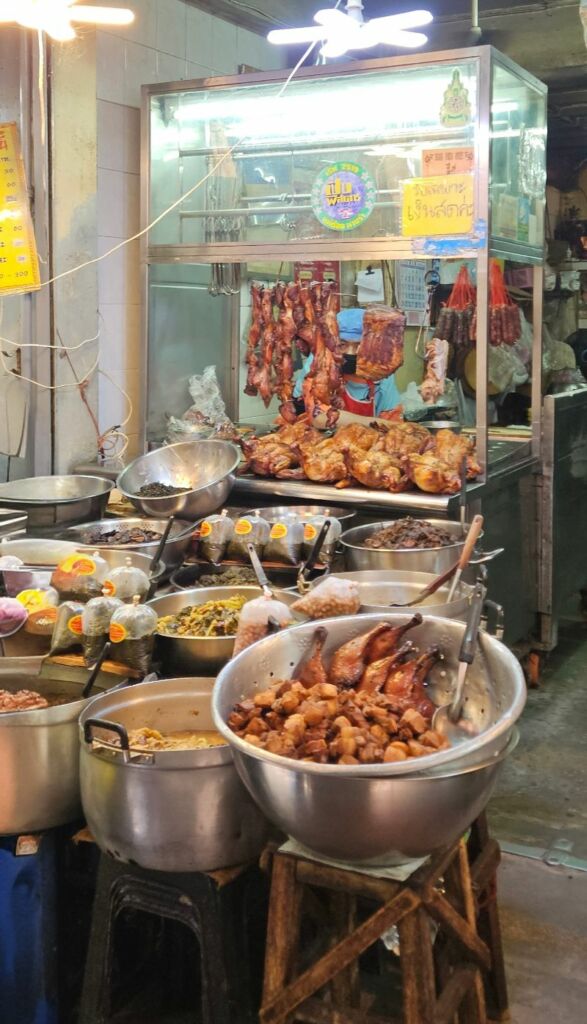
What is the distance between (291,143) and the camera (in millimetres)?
5258

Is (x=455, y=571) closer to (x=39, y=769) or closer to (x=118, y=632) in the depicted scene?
(x=118, y=632)

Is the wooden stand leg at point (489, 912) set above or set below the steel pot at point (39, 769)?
below

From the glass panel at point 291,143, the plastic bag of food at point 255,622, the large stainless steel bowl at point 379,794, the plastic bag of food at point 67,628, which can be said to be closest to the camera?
the large stainless steel bowl at point 379,794

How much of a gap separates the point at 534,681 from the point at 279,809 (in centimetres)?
402

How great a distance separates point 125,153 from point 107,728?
3963 mm

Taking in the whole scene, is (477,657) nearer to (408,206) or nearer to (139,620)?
(139,620)

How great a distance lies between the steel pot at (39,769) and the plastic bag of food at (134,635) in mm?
277

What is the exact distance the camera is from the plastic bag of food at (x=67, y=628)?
3.00 metres

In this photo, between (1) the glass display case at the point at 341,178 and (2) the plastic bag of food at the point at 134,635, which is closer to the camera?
(2) the plastic bag of food at the point at 134,635

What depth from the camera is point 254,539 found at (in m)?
3.97

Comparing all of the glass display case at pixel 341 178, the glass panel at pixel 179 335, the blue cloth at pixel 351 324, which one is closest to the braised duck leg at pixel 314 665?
the glass display case at pixel 341 178

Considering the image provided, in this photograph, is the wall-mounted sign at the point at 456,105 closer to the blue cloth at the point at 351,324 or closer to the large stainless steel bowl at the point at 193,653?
the blue cloth at the point at 351,324

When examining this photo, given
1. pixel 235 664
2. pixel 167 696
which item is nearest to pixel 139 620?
pixel 167 696

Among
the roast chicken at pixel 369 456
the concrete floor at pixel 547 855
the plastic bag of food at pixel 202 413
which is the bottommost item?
the concrete floor at pixel 547 855
